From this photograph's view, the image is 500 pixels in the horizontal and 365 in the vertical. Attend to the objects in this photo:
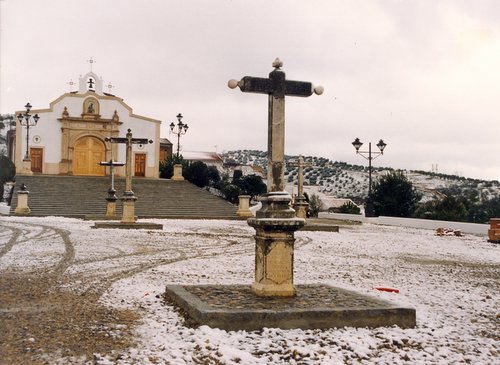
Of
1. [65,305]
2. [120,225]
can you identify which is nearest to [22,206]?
[120,225]

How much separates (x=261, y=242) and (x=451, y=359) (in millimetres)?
2439

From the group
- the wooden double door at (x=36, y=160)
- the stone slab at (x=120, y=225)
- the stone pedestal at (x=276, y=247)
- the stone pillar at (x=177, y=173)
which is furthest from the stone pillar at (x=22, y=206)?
the stone pedestal at (x=276, y=247)

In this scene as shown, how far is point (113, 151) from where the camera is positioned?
138 ft

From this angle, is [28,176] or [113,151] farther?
[113,151]

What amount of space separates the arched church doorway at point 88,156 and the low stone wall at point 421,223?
17494 mm

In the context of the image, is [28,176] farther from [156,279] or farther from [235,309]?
[235,309]

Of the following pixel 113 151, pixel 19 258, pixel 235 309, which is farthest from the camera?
pixel 113 151

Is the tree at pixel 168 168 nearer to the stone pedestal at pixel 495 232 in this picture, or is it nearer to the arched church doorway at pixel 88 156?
the arched church doorway at pixel 88 156

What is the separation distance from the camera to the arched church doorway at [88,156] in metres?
41.8

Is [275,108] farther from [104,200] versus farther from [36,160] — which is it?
[36,160]

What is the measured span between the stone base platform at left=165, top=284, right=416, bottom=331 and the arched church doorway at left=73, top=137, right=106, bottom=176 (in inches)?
1457

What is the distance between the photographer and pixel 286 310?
5.58 m

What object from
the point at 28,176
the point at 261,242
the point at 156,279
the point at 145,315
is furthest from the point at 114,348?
the point at 28,176

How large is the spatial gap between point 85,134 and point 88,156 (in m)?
1.68
